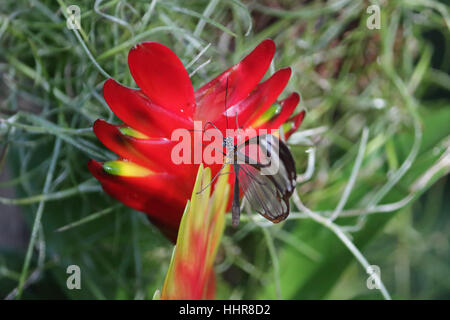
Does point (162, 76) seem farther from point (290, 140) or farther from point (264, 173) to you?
point (290, 140)

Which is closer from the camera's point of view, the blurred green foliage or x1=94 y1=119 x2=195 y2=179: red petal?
x1=94 y1=119 x2=195 y2=179: red petal

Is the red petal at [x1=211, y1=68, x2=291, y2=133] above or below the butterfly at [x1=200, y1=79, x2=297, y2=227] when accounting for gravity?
above

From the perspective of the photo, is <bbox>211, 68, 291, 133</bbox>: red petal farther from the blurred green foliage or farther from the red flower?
the blurred green foliage

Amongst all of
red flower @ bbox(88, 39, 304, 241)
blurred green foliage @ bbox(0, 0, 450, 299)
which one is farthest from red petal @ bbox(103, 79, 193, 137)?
blurred green foliage @ bbox(0, 0, 450, 299)

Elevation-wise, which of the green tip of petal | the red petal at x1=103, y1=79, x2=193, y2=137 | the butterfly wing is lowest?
→ the butterfly wing

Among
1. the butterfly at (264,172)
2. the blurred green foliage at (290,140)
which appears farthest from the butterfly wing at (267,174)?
the blurred green foliage at (290,140)

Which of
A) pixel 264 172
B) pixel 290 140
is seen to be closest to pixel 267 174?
pixel 264 172

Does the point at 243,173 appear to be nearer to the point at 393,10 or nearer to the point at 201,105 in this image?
the point at 201,105

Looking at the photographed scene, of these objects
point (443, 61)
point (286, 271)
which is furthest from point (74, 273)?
point (443, 61)
